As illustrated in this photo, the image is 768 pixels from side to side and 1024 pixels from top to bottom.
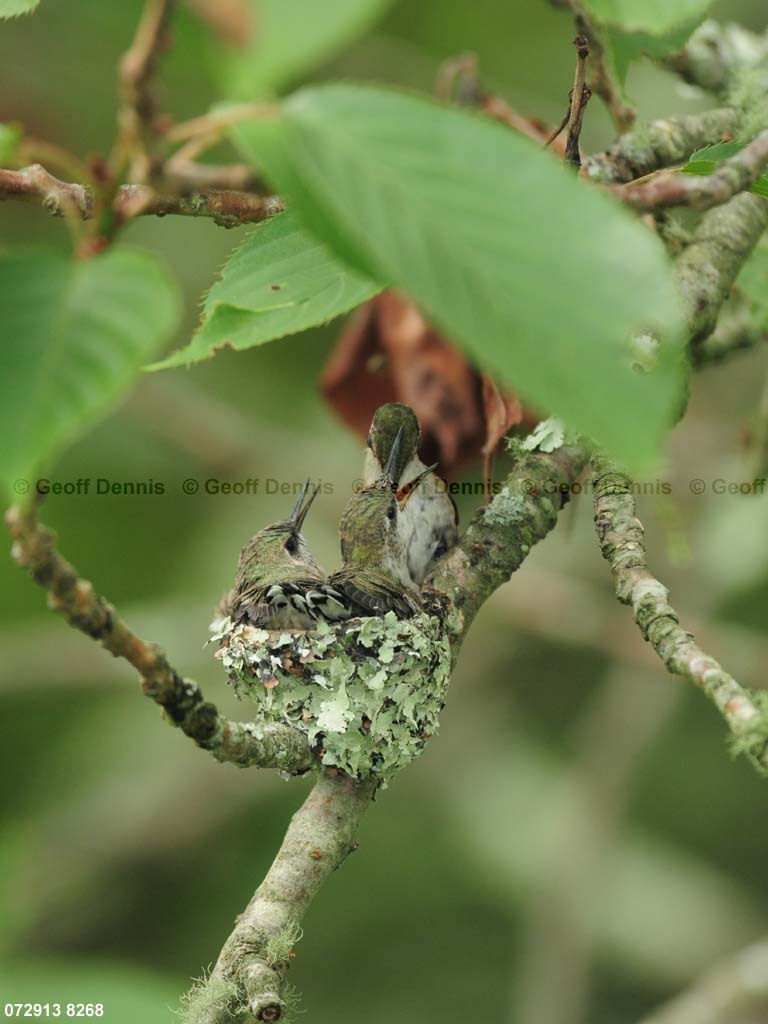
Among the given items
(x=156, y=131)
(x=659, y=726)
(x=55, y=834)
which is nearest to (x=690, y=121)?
(x=156, y=131)

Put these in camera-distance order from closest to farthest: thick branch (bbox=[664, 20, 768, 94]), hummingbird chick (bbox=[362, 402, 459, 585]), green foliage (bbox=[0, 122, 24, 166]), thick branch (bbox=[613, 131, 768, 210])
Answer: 1. green foliage (bbox=[0, 122, 24, 166])
2. thick branch (bbox=[613, 131, 768, 210])
3. thick branch (bbox=[664, 20, 768, 94])
4. hummingbird chick (bbox=[362, 402, 459, 585])

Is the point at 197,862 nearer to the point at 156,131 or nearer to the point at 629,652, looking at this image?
the point at 629,652

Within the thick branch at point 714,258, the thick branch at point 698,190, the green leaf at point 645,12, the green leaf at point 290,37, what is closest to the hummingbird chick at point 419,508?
the thick branch at point 714,258

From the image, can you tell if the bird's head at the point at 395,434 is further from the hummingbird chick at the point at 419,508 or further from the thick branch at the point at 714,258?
the thick branch at the point at 714,258

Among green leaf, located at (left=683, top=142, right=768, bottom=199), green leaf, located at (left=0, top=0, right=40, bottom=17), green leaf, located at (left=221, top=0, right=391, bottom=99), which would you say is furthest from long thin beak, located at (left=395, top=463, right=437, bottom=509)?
green leaf, located at (left=221, top=0, right=391, bottom=99)

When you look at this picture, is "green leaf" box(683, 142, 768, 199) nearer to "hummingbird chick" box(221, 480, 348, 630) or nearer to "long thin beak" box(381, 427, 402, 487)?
"hummingbird chick" box(221, 480, 348, 630)

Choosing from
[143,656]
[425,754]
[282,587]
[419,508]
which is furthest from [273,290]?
[425,754]
